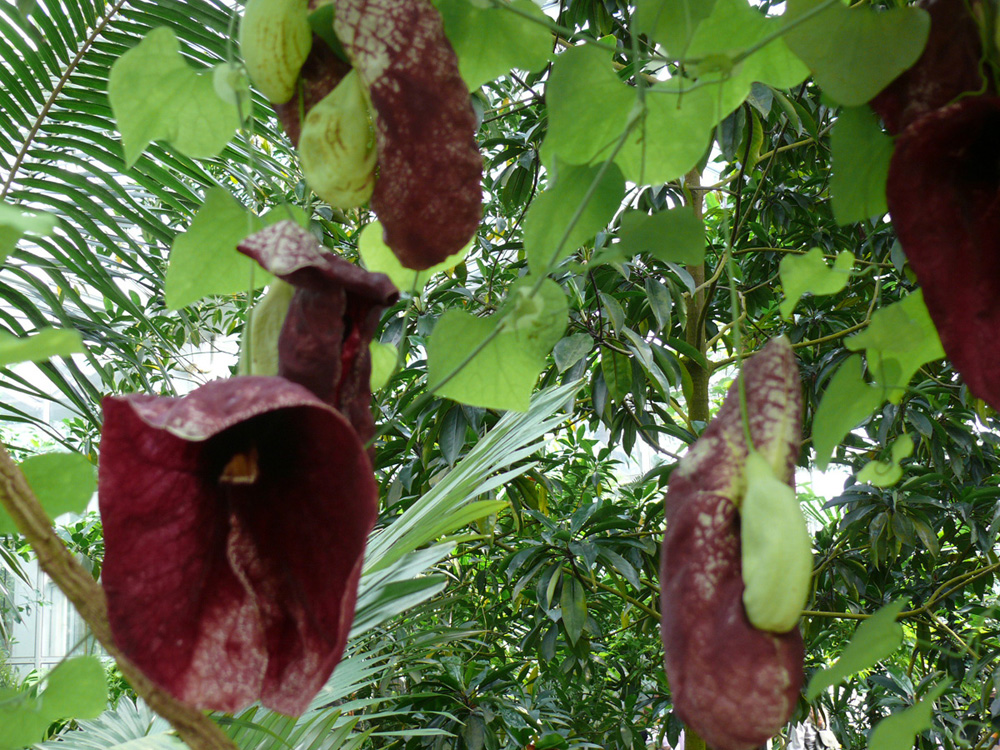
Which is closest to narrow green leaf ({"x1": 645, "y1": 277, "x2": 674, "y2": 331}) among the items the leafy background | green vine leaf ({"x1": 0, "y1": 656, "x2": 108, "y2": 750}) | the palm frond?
the leafy background

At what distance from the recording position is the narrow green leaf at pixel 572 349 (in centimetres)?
141

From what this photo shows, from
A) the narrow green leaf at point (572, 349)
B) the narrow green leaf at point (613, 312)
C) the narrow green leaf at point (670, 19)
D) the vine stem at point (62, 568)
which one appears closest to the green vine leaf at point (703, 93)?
the narrow green leaf at point (670, 19)

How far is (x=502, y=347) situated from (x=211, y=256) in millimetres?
119

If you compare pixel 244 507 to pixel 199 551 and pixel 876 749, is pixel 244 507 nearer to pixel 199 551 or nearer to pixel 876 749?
pixel 199 551

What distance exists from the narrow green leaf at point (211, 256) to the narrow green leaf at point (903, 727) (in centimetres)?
26

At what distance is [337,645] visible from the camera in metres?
0.20

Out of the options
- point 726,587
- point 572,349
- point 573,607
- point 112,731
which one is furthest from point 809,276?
point 573,607

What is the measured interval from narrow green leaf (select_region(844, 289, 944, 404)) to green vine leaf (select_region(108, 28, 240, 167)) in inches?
9.5

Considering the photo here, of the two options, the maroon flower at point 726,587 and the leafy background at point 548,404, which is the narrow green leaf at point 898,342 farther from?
the leafy background at point 548,404

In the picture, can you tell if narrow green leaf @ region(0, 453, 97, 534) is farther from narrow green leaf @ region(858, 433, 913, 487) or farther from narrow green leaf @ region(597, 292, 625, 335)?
narrow green leaf @ region(597, 292, 625, 335)

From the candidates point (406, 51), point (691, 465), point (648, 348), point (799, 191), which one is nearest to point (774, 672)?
point (691, 465)

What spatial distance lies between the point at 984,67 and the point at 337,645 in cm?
25

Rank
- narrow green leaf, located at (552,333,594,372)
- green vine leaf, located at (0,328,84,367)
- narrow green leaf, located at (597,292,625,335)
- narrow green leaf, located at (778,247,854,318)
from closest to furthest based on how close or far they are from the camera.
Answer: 1. green vine leaf, located at (0,328,84,367)
2. narrow green leaf, located at (778,247,854,318)
3. narrow green leaf, located at (552,333,594,372)
4. narrow green leaf, located at (597,292,625,335)

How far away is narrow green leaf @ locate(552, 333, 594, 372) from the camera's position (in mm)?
1410
